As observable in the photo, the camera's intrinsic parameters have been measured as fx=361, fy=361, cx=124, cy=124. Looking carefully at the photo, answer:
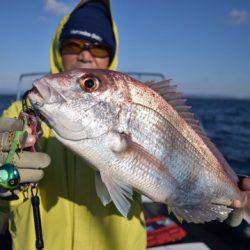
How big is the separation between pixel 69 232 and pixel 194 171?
103cm

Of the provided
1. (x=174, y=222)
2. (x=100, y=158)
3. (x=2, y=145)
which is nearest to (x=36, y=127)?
(x=2, y=145)

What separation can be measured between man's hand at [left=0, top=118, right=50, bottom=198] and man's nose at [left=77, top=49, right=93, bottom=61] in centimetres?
94

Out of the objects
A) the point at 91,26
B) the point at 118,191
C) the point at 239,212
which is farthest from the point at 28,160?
the point at 239,212

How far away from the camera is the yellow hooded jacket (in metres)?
2.65

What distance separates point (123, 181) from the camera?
2.19 metres

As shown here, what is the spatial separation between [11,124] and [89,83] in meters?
0.53

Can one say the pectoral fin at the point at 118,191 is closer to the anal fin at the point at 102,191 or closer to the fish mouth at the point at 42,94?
the anal fin at the point at 102,191

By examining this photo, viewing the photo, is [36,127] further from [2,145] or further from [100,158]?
[100,158]

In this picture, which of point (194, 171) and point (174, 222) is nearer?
point (194, 171)

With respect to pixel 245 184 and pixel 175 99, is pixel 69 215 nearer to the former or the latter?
pixel 175 99

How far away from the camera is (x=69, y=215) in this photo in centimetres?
270

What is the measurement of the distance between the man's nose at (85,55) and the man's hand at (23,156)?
94cm

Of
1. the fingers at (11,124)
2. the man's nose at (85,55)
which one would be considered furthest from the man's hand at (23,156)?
the man's nose at (85,55)

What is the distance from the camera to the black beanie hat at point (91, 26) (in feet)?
9.91
